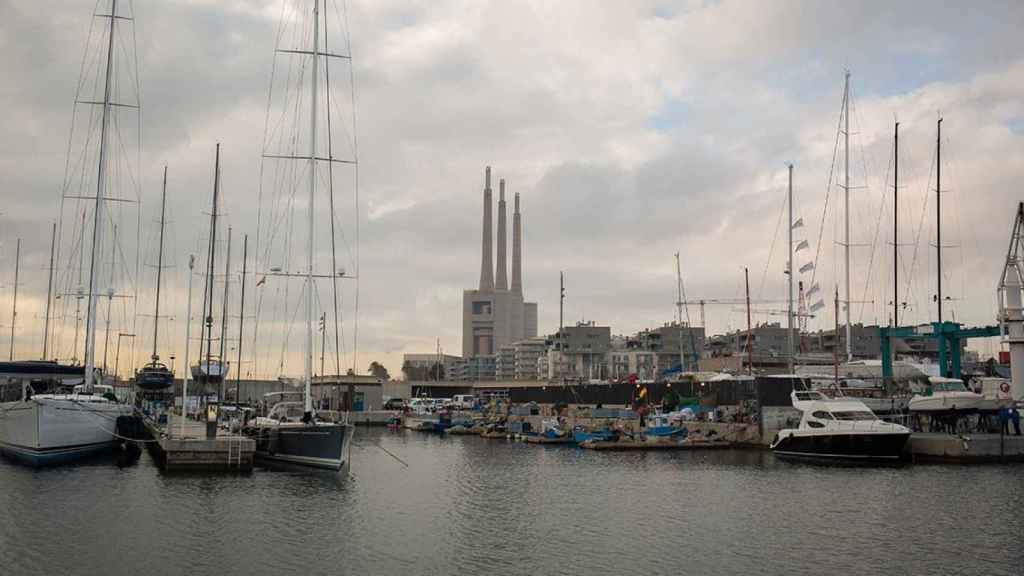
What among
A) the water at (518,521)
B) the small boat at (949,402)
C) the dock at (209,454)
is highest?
the small boat at (949,402)

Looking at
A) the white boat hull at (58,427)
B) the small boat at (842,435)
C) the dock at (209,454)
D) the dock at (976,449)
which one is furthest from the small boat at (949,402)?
the white boat hull at (58,427)

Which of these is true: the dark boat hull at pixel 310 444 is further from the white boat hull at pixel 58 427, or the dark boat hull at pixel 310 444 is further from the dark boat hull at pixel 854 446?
the dark boat hull at pixel 854 446

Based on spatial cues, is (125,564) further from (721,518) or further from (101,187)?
(101,187)

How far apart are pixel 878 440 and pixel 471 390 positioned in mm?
134513

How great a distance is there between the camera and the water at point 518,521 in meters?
25.5

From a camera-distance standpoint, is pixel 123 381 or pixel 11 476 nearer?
pixel 11 476

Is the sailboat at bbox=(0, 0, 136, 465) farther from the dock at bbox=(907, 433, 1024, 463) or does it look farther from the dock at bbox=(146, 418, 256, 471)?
the dock at bbox=(907, 433, 1024, 463)

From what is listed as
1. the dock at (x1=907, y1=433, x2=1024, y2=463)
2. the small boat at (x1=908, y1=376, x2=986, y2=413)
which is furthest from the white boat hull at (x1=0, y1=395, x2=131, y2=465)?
the small boat at (x1=908, y1=376, x2=986, y2=413)

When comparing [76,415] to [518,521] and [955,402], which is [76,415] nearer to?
[518,521]

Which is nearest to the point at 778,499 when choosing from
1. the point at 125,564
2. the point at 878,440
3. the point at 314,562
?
the point at 878,440

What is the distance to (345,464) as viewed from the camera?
46719mm

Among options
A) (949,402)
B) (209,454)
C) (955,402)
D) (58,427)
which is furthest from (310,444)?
(955,402)

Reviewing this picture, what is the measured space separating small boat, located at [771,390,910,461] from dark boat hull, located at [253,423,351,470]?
27417mm

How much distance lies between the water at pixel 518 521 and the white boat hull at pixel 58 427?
5.67 feet
